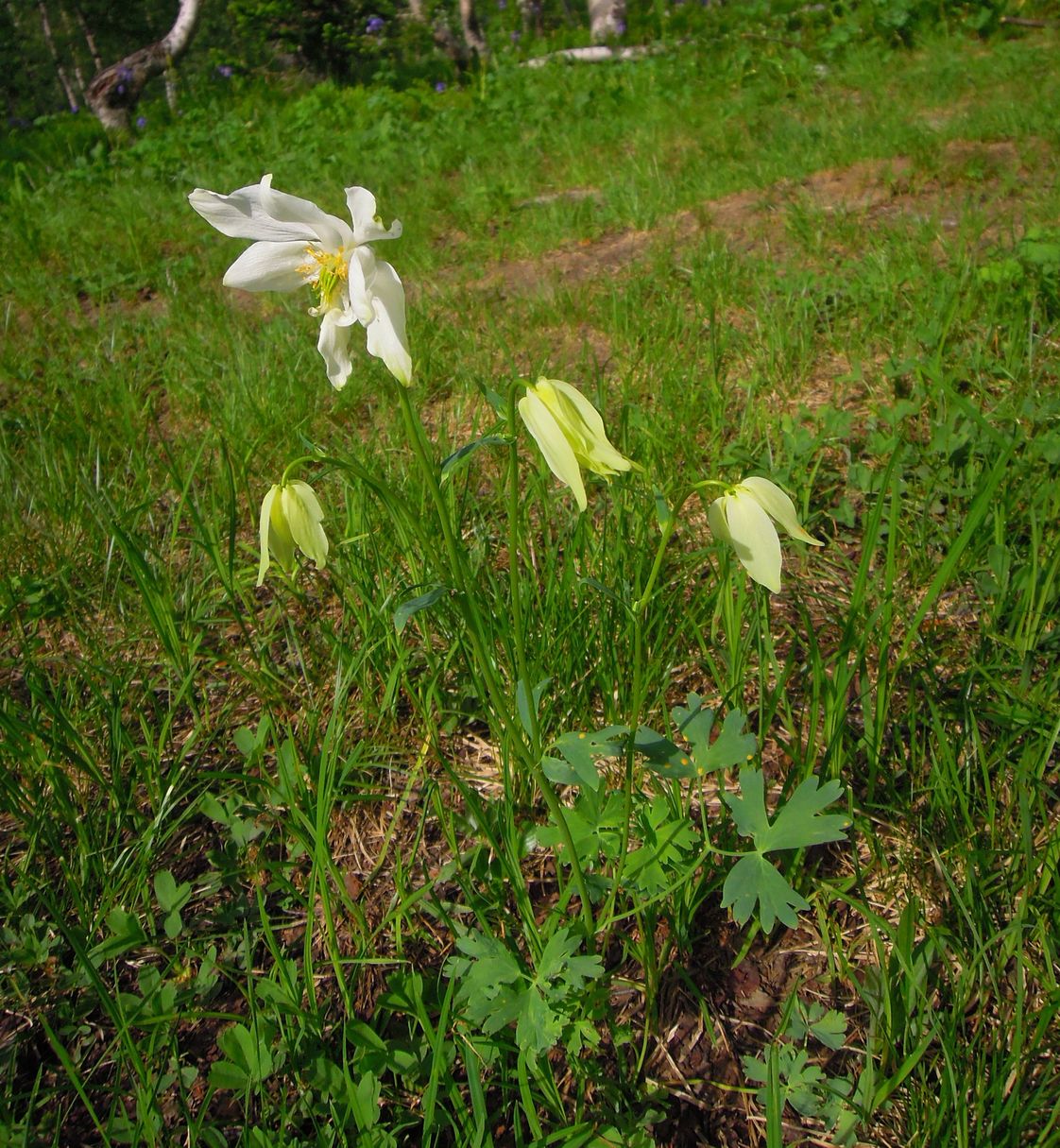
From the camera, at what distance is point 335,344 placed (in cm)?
110

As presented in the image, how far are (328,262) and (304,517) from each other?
0.32 meters

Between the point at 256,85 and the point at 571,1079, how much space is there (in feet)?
26.8

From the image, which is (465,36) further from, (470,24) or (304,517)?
(304,517)

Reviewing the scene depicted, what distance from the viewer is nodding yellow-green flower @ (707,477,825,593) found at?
0.99 metres

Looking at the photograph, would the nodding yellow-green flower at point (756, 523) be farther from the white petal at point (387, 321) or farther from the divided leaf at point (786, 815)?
the white petal at point (387, 321)

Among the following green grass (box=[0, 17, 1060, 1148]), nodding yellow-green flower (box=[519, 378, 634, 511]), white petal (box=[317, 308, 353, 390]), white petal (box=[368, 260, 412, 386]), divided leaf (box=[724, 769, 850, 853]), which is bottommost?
green grass (box=[0, 17, 1060, 1148])

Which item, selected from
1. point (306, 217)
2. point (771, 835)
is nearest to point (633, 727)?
point (771, 835)

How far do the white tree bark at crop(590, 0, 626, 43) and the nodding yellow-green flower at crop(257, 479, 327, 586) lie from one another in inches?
349

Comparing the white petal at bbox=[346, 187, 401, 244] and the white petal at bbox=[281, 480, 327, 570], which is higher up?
the white petal at bbox=[346, 187, 401, 244]

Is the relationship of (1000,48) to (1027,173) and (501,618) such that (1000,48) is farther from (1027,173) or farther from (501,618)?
(501,618)

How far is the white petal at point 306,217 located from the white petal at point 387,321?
0.09 metres

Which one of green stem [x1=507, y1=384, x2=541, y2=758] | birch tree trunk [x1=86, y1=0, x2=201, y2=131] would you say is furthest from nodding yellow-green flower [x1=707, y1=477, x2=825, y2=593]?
birch tree trunk [x1=86, y1=0, x2=201, y2=131]

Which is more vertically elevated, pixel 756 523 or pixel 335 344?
pixel 335 344

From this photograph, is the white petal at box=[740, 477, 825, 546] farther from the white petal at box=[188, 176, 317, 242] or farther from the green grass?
the white petal at box=[188, 176, 317, 242]
